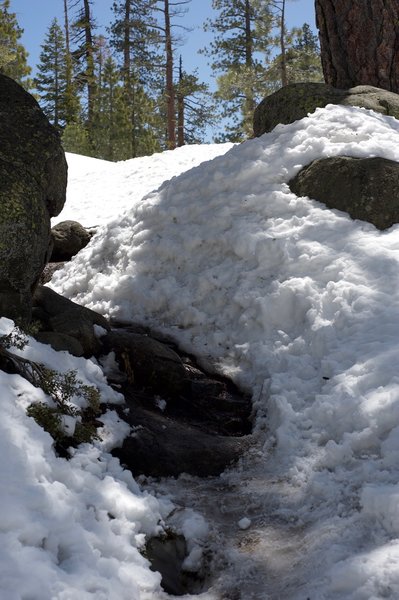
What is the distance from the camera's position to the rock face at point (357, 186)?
633 cm

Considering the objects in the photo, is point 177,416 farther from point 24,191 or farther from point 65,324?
point 24,191

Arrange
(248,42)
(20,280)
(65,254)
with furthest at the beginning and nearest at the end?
(248,42) → (65,254) → (20,280)

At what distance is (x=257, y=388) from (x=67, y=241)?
537 centimetres

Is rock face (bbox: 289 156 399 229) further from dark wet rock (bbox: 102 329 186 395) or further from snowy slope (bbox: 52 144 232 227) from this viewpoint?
snowy slope (bbox: 52 144 232 227)

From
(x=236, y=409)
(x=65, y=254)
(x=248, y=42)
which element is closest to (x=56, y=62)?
(x=248, y=42)

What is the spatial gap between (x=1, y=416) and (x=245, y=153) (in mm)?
5581

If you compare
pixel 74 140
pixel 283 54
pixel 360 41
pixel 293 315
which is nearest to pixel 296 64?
pixel 283 54

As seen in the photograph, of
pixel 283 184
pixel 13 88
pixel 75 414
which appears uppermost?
pixel 13 88

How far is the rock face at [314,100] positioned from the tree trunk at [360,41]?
0.73 metres

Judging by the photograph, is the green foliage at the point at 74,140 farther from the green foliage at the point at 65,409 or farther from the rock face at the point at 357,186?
the green foliage at the point at 65,409

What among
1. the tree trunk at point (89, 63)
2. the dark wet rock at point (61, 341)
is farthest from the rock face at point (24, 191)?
the tree trunk at point (89, 63)

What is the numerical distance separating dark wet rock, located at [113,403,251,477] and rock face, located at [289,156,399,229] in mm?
3140

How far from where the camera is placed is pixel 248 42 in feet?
94.2

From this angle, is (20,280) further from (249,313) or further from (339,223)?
(339,223)
